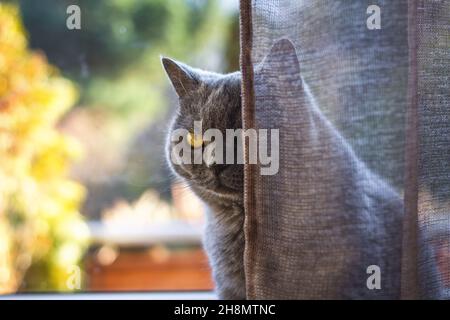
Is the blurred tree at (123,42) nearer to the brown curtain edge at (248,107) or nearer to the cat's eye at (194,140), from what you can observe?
the cat's eye at (194,140)

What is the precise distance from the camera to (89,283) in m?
1.45

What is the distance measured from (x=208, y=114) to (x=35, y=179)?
0.72 metres

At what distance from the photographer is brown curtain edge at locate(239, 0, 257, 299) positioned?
2.58ft

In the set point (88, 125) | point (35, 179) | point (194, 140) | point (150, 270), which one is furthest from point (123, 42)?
point (150, 270)

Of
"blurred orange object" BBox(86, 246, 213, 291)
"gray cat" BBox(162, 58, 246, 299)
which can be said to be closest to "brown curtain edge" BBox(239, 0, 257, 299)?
"gray cat" BBox(162, 58, 246, 299)

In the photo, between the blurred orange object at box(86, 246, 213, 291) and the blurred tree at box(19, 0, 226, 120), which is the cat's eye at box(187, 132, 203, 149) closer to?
the blurred tree at box(19, 0, 226, 120)

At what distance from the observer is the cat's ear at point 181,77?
0.93 m

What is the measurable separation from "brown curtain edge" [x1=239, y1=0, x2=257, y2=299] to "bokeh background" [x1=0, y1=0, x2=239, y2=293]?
483 mm

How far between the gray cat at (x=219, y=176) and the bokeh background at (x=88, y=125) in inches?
12.4

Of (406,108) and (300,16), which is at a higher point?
(300,16)

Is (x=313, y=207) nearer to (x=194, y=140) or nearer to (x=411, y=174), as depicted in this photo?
(x=411, y=174)
